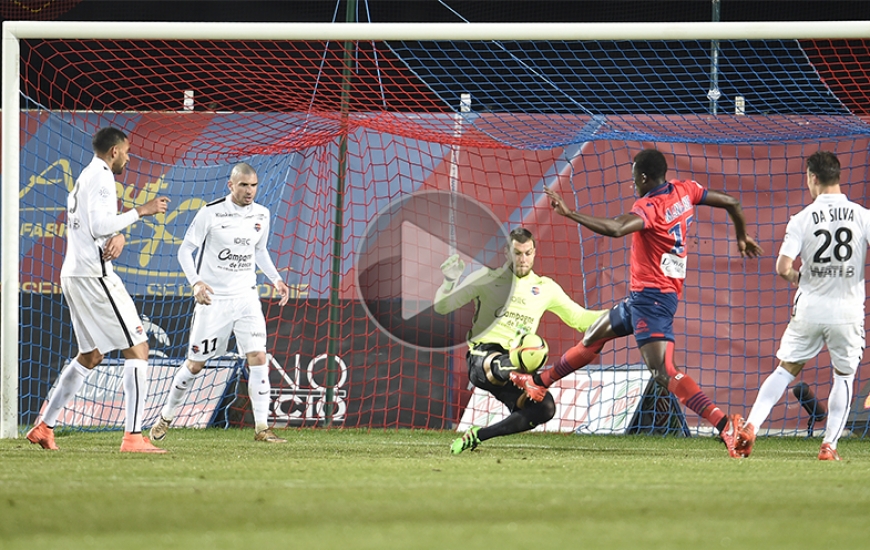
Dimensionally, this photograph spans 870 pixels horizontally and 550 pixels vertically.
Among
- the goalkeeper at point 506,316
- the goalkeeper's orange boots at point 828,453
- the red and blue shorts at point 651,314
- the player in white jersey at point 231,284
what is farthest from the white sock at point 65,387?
the goalkeeper's orange boots at point 828,453

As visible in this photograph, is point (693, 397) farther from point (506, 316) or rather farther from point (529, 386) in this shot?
point (506, 316)

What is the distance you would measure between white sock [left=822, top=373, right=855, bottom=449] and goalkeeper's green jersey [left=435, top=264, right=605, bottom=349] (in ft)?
4.87

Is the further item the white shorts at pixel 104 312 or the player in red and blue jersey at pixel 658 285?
the white shorts at pixel 104 312

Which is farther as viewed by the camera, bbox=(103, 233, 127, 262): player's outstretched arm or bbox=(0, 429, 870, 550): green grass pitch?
bbox=(103, 233, 127, 262): player's outstretched arm

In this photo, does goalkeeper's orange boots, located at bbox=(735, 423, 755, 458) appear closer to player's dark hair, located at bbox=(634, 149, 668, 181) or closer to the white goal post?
player's dark hair, located at bbox=(634, 149, 668, 181)

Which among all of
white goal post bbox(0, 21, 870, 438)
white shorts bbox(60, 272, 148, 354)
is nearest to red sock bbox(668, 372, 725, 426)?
white goal post bbox(0, 21, 870, 438)

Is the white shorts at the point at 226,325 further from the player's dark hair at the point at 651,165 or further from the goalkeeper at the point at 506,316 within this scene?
the player's dark hair at the point at 651,165

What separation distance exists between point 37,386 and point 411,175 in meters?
3.62

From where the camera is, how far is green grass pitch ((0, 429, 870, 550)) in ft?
10.1

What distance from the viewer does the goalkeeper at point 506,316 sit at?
6.39 meters

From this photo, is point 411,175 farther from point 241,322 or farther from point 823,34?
point 823,34

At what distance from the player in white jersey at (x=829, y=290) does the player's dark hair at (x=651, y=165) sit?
2.61ft

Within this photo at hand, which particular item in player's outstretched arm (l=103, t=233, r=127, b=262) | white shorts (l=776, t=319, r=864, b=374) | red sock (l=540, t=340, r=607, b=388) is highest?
player's outstretched arm (l=103, t=233, r=127, b=262)
